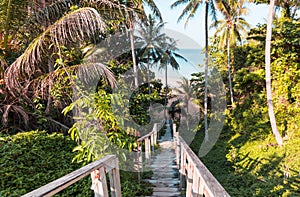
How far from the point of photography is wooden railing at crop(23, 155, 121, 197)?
3.51 ft

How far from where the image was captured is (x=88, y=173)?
1.58 meters

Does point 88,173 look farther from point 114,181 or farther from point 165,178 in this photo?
point 165,178

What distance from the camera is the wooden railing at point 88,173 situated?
1068mm

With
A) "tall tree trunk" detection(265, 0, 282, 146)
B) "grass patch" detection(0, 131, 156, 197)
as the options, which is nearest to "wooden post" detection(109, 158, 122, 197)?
"grass patch" detection(0, 131, 156, 197)

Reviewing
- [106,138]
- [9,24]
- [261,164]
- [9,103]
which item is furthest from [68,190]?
[261,164]

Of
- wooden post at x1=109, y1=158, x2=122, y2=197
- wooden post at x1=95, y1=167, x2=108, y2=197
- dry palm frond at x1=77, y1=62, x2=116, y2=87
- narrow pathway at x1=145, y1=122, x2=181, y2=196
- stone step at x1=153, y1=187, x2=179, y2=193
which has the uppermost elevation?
dry palm frond at x1=77, y1=62, x2=116, y2=87

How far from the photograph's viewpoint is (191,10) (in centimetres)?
1184

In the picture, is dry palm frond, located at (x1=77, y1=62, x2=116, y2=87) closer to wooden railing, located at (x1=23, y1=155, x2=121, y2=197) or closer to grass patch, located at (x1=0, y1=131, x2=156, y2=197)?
grass patch, located at (x1=0, y1=131, x2=156, y2=197)

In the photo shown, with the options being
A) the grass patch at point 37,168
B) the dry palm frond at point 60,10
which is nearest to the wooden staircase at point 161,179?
the grass patch at point 37,168

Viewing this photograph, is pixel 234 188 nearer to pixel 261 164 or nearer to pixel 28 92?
pixel 261 164

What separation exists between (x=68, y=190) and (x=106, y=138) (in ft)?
4.05

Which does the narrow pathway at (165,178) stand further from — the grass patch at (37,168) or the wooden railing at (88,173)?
the wooden railing at (88,173)

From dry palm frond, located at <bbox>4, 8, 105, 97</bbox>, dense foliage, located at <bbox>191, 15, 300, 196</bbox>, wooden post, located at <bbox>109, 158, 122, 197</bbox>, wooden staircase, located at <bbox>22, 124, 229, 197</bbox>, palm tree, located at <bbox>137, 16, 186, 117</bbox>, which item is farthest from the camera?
palm tree, located at <bbox>137, 16, 186, 117</bbox>

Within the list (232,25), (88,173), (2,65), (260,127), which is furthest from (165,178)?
(232,25)
